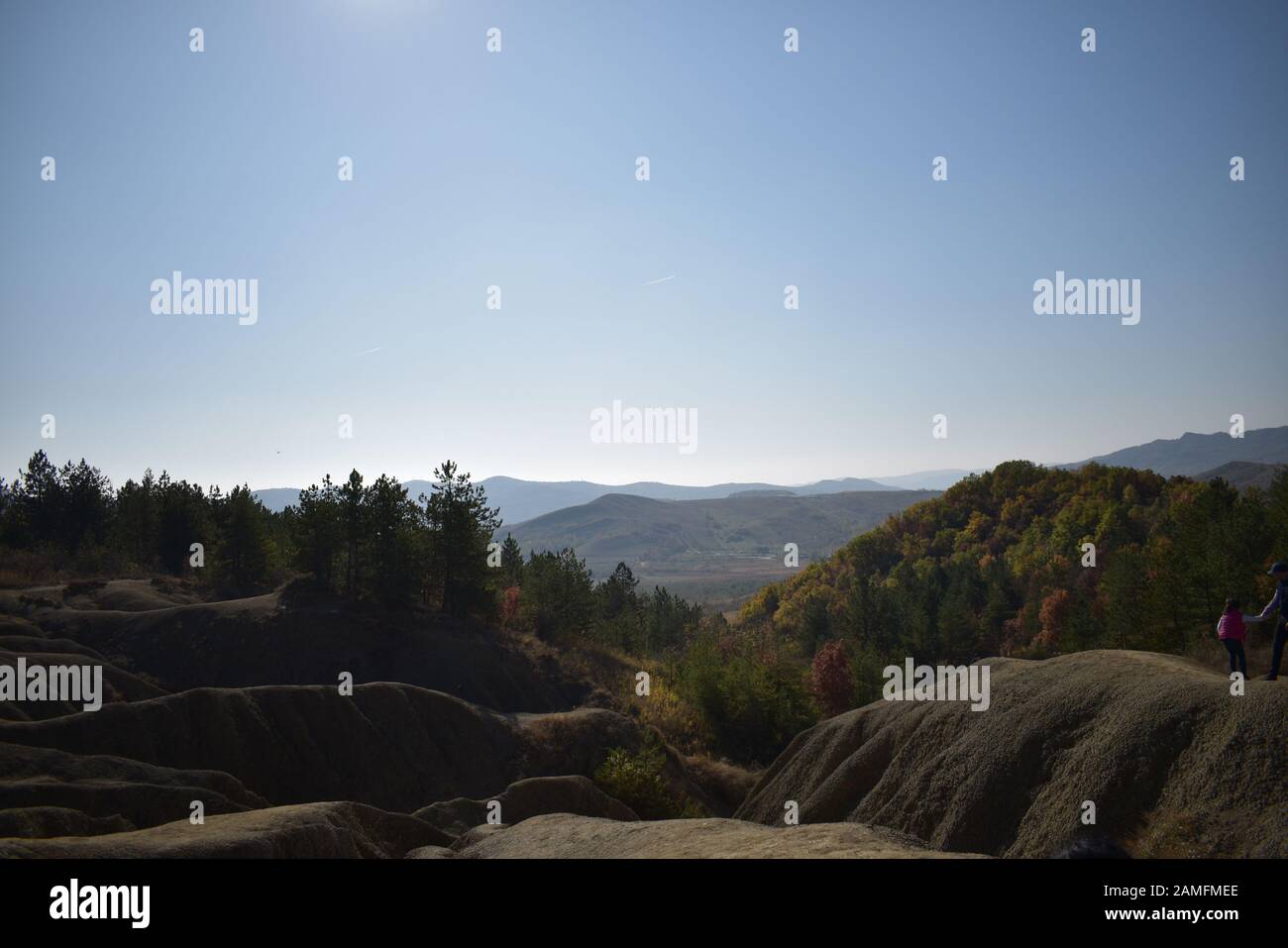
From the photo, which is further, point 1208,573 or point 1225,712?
point 1208,573

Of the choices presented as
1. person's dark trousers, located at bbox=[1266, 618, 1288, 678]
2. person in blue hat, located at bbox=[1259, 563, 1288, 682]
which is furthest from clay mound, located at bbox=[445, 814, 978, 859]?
person in blue hat, located at bbox=[1259, 563, 1288, 682]

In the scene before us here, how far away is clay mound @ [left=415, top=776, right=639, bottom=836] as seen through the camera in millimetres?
29375

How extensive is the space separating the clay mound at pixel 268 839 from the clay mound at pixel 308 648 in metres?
25.6

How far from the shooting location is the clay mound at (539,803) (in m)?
29.4

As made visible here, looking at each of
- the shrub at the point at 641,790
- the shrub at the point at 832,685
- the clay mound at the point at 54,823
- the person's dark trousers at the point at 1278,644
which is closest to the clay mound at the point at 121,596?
the clay mound at the point at 54,823

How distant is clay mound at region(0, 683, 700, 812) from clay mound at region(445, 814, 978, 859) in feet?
37.0

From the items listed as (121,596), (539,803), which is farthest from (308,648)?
(539,803)

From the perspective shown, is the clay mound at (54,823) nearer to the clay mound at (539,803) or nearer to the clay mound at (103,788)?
the clay mound at (103,788)

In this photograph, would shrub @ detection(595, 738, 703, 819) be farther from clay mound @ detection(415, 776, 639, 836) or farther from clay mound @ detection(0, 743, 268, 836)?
clay mound @ detection(0, 743, 268, 836)

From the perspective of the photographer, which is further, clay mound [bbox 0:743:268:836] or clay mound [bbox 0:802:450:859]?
clay mound [bbox 0:743:268:836]
